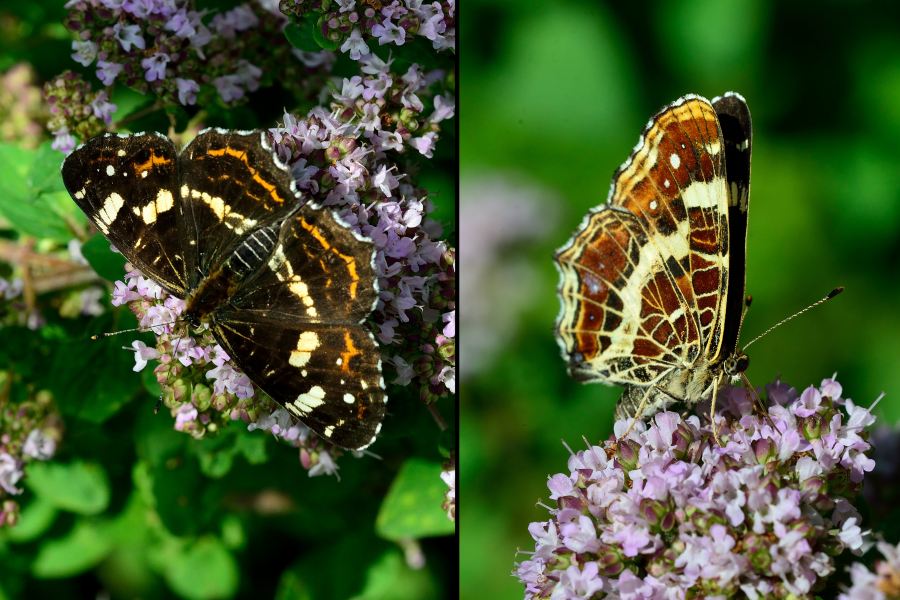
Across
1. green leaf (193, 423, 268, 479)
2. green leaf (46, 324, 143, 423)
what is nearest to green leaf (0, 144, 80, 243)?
green leaf (46, 324, 143, 423)

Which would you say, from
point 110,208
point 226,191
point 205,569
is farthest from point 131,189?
point 205,569

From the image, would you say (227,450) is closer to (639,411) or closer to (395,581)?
(395,581)

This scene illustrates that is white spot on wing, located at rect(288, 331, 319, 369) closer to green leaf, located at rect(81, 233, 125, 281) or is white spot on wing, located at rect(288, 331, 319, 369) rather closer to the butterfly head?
green leaf, located at rect(81, 233, 125, 281)

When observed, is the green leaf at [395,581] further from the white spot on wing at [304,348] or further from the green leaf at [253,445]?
the white spot on wing at [304,348]

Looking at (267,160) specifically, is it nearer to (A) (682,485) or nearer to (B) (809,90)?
(A) (682,485)

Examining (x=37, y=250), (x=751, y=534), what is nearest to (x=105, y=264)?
(x=37, y=250)

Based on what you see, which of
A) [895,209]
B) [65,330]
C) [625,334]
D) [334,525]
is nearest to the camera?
[625,334]

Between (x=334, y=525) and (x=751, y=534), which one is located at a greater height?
(x=751, y=534)
